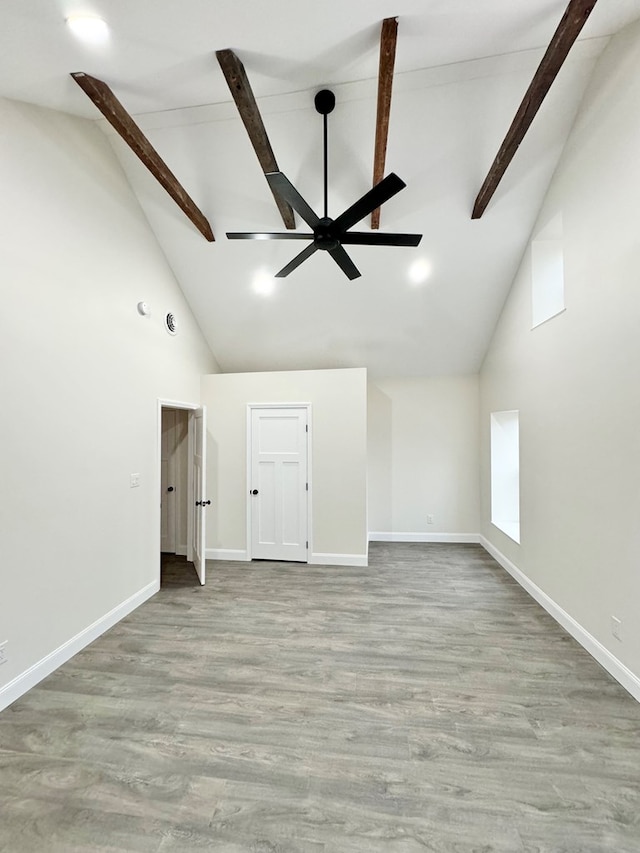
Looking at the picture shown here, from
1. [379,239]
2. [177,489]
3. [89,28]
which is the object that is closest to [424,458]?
[177,489]

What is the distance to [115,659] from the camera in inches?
109

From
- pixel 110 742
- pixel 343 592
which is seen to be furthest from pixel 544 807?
pixel 343 592

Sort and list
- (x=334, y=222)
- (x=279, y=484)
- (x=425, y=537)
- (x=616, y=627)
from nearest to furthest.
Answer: (x=616, y=627)
(x=334, y=222)
(x=279, y=484)
(x=425, y=537)

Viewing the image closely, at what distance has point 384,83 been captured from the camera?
2387 mm

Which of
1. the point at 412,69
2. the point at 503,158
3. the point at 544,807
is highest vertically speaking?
the point at 412,69

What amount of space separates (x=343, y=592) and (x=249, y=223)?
12.7 feet

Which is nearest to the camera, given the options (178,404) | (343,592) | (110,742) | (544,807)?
(544,807)

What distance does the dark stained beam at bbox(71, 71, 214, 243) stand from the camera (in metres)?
2.42

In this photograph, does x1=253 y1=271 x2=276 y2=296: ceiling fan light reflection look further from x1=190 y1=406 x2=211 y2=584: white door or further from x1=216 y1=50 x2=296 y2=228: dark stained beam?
x1=190 y1=406 x2=211 y2=584: white door

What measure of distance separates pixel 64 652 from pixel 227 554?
2.39 meters

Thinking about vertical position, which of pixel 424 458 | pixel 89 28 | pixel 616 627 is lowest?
pixel 616 627

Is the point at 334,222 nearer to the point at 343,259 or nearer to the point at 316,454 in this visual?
the point at 343,259

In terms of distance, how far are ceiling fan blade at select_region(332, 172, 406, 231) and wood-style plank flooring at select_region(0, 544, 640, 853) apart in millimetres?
3014

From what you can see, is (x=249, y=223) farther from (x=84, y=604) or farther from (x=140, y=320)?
(x=84, y=604)
